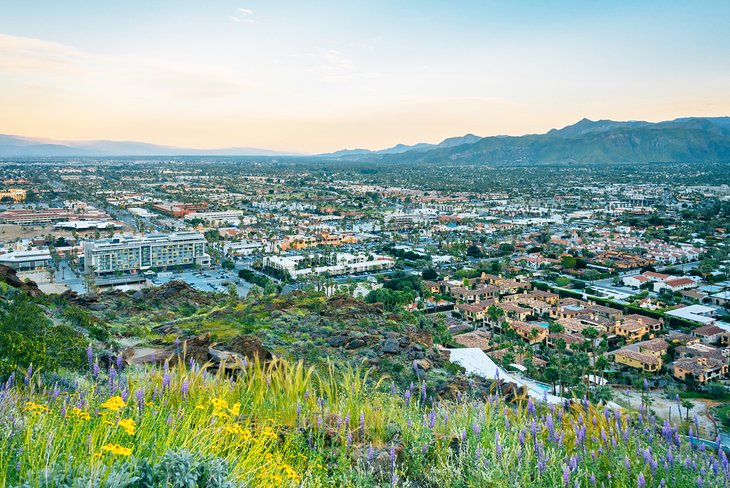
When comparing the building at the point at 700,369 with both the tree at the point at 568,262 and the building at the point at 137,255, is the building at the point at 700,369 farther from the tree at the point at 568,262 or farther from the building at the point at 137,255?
the building at the point at 137,255

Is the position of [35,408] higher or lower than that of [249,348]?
higher

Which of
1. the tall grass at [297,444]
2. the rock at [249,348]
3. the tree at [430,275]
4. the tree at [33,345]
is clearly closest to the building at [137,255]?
the tree at [430,275]

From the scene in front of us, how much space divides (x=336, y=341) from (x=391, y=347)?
4.46ft

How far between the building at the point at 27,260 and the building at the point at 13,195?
45858mm

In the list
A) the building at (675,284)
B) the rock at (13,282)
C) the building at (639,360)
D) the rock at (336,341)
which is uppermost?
the rock at (13,282)

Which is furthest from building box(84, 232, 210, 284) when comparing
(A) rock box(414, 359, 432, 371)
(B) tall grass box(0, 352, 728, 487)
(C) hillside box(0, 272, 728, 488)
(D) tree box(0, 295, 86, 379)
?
(B) tall grass box(0, 352, 728, 487)

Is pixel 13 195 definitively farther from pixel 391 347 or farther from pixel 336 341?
pixel 391 347

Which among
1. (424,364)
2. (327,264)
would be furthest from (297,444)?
(327,264)

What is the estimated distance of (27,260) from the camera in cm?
3694

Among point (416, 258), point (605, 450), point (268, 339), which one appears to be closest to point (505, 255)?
point (416, 258)

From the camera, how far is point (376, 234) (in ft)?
188

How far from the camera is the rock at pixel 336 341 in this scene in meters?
12.2

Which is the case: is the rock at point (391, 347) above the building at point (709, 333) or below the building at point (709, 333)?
above

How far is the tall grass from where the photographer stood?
8.71ft
